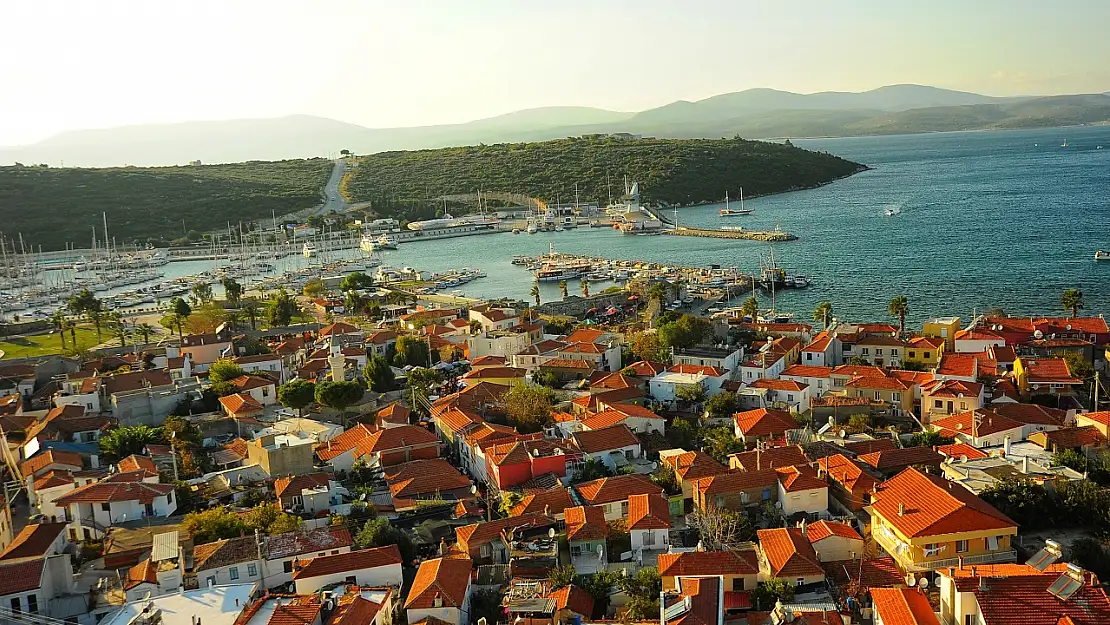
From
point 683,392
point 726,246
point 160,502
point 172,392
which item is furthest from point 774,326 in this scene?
point 726,246

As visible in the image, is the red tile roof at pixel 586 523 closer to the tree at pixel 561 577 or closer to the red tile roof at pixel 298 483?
the tree at pixel 561 577

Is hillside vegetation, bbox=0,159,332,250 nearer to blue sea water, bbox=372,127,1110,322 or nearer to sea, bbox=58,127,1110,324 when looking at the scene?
sea, bbox=58,127,1110,324

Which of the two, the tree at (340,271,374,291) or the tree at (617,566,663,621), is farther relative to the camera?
the tree at (340,271,374,291)

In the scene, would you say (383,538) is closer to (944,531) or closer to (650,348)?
(944,531)

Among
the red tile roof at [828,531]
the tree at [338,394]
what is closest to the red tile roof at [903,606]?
the red tile roof at [828,531]

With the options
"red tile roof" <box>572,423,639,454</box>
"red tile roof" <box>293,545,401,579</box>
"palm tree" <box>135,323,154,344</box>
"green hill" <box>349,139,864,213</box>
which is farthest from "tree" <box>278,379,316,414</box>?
"green hill" <box>349,139,864,213</box>
